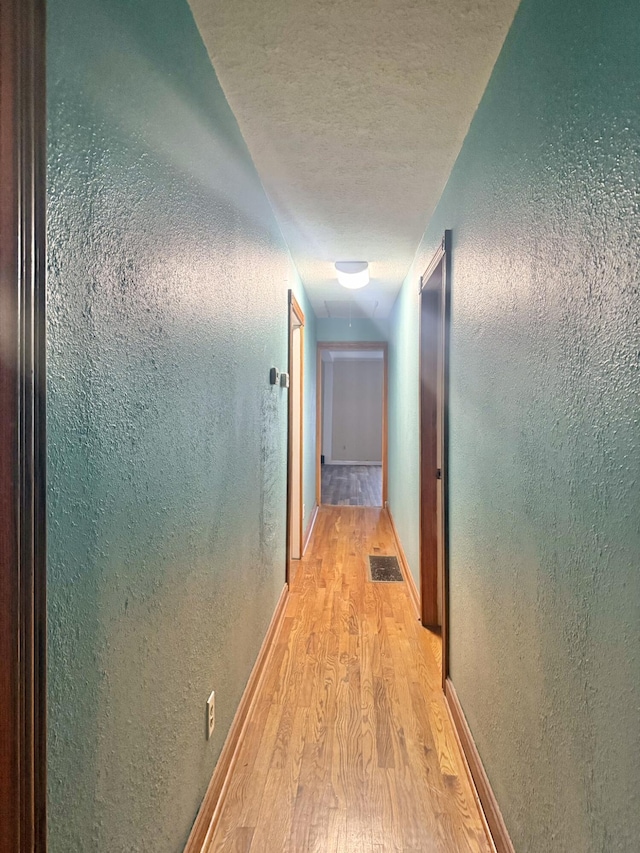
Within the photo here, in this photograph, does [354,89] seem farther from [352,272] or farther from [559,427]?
[352,272]

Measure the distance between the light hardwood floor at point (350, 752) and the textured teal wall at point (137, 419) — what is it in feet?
0.83

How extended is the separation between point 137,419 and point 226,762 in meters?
1.35

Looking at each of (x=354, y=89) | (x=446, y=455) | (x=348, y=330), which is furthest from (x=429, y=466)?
(x=348, y=330)

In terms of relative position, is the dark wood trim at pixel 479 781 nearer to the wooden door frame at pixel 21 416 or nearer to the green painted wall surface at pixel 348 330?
the wooden door frame at pixel 21 416

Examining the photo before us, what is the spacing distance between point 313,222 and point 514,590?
2.25 metres

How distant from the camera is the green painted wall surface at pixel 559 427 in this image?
0.79m

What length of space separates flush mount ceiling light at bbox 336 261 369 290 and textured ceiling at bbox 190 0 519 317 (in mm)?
869

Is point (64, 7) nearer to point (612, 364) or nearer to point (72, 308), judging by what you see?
point (72, 308)

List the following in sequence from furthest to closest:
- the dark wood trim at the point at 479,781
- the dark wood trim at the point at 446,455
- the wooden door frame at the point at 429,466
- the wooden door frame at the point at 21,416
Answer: the wooden door frame at the point at 429,466 < the dark wood trim at the point at 446,455 < the dark wood trim at the point at 479,781 < the wooden door frame at the point at 21,416

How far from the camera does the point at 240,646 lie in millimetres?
1963

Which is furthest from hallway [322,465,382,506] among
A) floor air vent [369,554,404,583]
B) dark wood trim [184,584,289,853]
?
dark wood trim [184,584,289,853]

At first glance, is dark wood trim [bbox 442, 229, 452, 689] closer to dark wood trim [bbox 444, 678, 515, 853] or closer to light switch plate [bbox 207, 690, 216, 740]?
dark wood trim [bbox 444, 678, 515, 853]

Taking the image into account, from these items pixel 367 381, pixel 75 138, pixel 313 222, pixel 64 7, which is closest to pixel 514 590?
pixel 75 138

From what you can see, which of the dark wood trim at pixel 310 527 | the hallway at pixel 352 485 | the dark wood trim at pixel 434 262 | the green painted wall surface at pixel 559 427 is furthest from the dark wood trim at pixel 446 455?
the hallway at pixel 352 485
